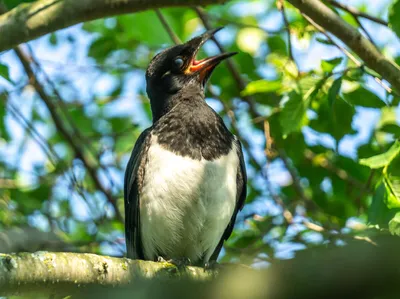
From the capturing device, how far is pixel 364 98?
4875 mm

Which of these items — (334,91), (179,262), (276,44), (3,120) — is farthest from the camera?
(276,44)

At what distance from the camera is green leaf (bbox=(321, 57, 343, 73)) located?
4.64 m

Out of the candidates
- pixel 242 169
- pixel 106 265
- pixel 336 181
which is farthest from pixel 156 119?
pixel 106 265

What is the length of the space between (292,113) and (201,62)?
5.45 ft

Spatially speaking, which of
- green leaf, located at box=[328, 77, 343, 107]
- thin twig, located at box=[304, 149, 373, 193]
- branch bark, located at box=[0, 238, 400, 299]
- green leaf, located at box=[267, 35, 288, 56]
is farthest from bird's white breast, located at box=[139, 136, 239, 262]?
branch bark, located at box=[0, 238, 400, 299]

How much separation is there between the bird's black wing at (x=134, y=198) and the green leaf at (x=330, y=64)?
63.6 inches

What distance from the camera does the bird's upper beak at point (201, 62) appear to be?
19.8 ft

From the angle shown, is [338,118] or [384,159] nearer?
[384,159]

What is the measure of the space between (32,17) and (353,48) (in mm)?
2078

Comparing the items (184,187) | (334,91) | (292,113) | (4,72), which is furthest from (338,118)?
(4,72)

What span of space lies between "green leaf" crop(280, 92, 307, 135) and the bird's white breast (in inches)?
25.3

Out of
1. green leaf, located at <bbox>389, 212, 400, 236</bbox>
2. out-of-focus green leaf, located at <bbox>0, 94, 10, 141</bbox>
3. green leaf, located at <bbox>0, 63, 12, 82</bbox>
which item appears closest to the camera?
green leaf, located at <bbox>389, 212, 400, 236</bbox>

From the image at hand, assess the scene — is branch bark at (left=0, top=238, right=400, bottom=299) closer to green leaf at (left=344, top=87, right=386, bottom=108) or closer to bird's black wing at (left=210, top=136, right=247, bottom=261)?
green leaf at (left=344, top=87, right=386, bottom=108)

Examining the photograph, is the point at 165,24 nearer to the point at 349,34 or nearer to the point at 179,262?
the point at 349,34
